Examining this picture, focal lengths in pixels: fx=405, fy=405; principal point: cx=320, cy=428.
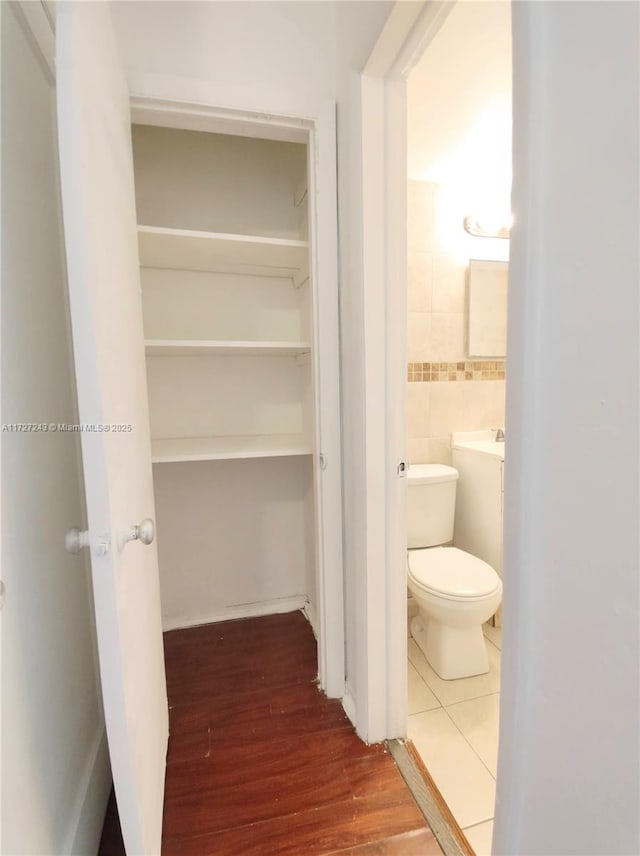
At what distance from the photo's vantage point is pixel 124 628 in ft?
2.49

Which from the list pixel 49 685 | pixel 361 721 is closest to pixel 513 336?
pixel 49 685

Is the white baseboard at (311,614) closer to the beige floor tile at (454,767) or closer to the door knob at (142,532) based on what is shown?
the beige floor tile at (454,767)

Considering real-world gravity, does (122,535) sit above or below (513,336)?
below

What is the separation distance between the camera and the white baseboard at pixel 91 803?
913 millimetres

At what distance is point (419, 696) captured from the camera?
1.57 metres

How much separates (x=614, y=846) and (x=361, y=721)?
1008mm

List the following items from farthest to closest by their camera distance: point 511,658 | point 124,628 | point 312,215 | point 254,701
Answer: point 254,701, point 312,215, point 124,628, point 511,658

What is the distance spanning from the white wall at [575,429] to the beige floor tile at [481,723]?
3.03 ft

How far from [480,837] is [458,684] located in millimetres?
599

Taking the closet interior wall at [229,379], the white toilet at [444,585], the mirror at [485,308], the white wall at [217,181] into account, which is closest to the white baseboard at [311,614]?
the closet interior wall at [229,379]

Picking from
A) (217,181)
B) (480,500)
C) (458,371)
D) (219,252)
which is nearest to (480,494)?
(480,500)

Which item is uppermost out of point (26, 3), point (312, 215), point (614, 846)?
point (26, 3)

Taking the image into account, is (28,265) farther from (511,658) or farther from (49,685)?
(511,658)

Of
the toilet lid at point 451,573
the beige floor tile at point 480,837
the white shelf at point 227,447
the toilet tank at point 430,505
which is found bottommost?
the beige floor tile at point 480,837
